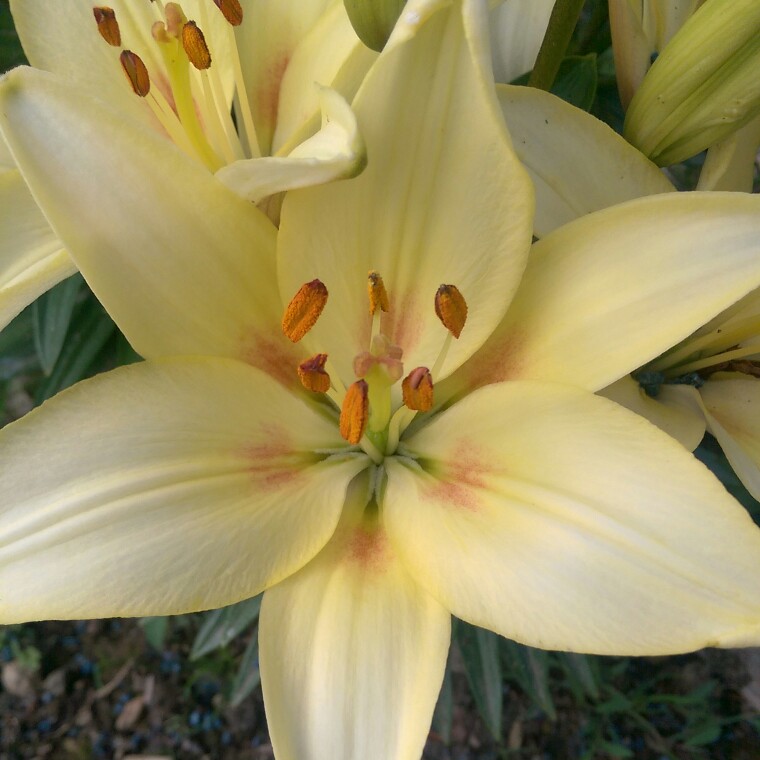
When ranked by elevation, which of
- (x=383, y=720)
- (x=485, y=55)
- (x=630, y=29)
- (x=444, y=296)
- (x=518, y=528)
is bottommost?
(x=383, y=720)

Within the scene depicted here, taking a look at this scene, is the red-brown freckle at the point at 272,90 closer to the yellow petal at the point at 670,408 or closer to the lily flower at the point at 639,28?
the lily flower at the point at 639,28

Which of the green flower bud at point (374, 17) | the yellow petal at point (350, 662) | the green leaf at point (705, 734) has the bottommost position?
the green leaf at point (705, 734)

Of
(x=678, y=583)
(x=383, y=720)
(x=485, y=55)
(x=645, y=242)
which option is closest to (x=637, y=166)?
(x=645, y=242)

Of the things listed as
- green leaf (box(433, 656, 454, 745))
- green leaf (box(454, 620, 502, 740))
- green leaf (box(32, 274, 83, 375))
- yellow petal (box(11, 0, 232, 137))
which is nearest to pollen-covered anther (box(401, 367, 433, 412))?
yellow petal (box(11, 0, 232, 137))

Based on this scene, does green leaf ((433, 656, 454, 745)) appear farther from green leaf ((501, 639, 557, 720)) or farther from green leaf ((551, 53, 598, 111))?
green leaf ((551, 53, 598, 111))

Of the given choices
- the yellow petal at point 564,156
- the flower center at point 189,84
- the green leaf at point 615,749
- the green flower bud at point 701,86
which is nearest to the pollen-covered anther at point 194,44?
the flower center at point 189,84

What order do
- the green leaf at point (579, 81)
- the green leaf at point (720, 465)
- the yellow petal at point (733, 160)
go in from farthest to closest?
the green leaf at point (720, 465)
the green leaf at point (579, 81)
the yellow petal at point (733, 160)

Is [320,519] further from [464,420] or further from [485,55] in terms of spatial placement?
[485,55]
